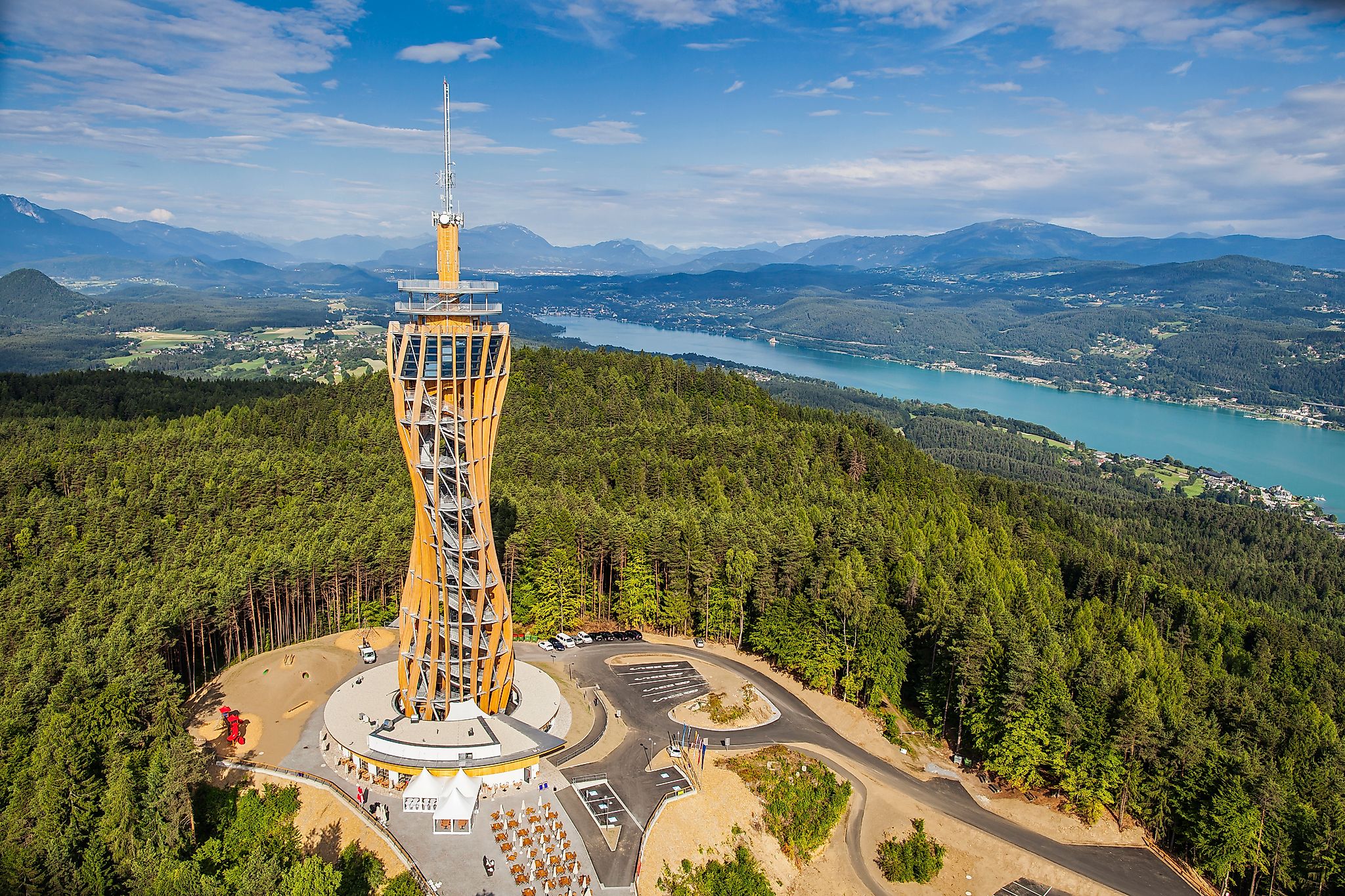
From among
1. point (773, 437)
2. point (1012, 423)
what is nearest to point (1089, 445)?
point (1012, 423)

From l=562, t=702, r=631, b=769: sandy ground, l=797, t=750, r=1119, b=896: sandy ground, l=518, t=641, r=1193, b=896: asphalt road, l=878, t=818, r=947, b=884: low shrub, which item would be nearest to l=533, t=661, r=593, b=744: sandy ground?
l=518, t=641, r=1193, b=896: asphalt road

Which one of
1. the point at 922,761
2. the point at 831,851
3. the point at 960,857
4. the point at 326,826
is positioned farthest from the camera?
the point at 922,761

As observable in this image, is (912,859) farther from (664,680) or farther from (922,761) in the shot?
(664,680)

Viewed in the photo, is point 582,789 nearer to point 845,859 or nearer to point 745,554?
point 845,859

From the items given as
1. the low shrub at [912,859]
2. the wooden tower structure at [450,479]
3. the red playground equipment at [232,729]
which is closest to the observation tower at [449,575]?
the wooden tower structure at [450,479]

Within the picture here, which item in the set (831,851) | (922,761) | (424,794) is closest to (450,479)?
(424,794)
